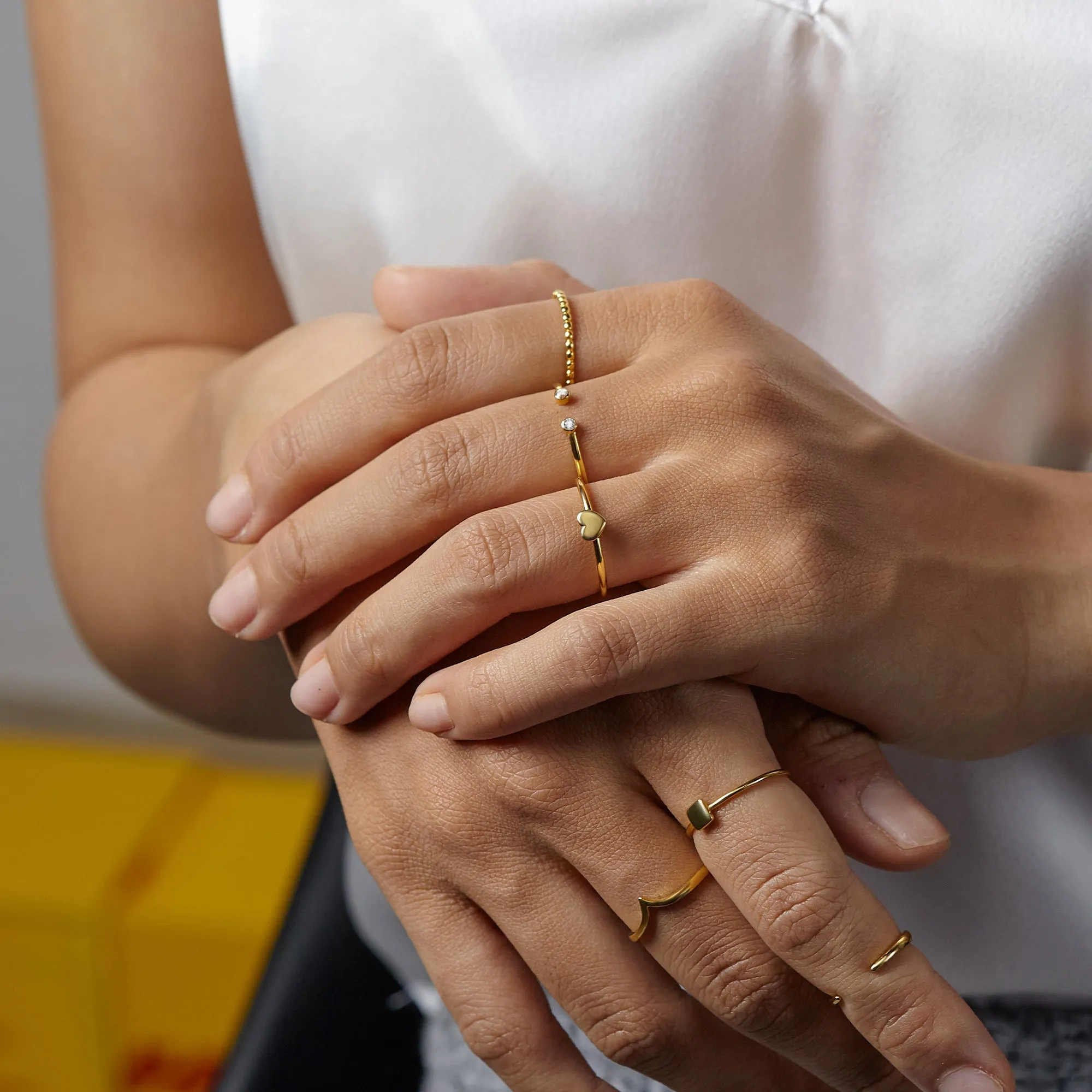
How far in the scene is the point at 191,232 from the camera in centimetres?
86

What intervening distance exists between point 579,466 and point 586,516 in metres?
0.04

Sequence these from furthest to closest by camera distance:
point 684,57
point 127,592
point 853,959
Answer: point 127,592 → point 684,57 → point 853,959

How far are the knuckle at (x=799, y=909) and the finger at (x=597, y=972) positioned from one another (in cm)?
9

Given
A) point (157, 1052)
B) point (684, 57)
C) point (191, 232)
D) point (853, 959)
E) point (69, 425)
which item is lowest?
point (157, 1052)

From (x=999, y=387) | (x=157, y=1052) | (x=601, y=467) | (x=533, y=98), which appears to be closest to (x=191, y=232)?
(x=533, y=98)

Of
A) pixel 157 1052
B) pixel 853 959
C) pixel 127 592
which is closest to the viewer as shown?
pixel 853 959

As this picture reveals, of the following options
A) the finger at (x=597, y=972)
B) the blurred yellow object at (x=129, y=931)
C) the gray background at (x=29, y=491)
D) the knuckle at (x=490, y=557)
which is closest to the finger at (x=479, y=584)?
the knuckle at (x=490, y=557)

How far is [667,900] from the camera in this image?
1.74ft

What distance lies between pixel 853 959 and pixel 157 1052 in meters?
1.72

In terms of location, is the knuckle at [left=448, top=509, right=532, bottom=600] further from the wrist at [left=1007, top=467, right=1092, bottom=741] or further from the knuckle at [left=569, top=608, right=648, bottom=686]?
the wrist at [left=1007, top=467, right=1092, bottom=741]

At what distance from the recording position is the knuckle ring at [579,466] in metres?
0.52

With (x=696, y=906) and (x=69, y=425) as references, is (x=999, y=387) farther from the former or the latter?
(x=69, y=425)

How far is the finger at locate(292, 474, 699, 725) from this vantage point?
20.5 inches

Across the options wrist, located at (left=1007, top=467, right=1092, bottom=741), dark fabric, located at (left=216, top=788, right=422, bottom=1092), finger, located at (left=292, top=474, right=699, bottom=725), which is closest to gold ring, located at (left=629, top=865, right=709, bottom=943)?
finger, located at (left=292, top=474, right=699, bottom=725)
